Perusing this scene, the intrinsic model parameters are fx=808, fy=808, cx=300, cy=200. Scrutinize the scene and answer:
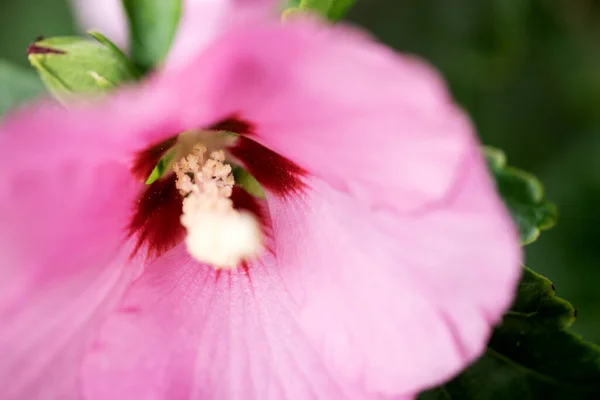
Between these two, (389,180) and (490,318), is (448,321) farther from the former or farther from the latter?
(389,180)

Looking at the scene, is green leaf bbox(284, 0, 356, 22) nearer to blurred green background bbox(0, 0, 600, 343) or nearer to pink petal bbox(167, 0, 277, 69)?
pink petal bbox(167, 0, 277, 69)

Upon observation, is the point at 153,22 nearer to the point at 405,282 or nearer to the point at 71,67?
the point at 71,67

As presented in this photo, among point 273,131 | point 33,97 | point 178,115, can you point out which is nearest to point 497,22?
point 33,97

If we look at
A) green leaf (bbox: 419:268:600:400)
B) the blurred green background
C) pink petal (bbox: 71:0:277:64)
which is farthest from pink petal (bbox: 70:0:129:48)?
green leaf (bbox: 419:268:600:400)

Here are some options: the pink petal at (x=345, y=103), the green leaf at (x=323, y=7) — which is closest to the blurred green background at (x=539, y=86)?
the green leaf at (x=323, y=7)

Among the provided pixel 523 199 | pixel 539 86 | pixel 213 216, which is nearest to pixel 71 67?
pixel 213 216
